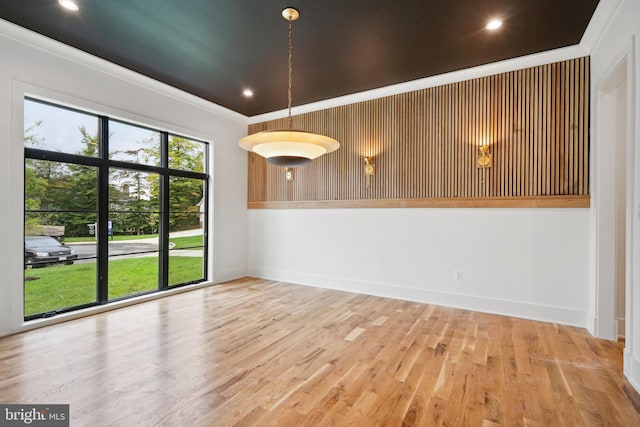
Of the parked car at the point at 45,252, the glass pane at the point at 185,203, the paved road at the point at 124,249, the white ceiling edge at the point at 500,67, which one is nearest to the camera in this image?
the white ceiling edge at the point at 500,67

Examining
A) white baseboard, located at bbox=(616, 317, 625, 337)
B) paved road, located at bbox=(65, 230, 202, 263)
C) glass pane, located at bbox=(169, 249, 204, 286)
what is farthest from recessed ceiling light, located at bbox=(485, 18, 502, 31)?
glass pane, located at bbox=(169, 249, 204, 286)

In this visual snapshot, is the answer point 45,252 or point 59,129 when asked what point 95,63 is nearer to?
point 59,129

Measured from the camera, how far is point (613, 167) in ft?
10.8

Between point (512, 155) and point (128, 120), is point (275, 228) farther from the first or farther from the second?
point (512, 155)

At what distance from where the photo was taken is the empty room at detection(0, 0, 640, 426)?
2402 mm

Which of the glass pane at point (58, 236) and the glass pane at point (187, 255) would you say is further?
the glass pane at point (187, 255)

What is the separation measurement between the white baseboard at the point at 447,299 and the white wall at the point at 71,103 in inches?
66.6

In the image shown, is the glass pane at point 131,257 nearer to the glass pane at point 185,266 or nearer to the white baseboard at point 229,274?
the glass pane at point 185,266

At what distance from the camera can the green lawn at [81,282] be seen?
12.0 feet

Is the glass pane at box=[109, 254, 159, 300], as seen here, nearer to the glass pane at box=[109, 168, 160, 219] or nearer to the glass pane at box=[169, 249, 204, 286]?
the glass pane at box=[169, 249, 204, 286]

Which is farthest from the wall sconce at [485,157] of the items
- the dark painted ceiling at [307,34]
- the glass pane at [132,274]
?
the glass pane at [132,274]

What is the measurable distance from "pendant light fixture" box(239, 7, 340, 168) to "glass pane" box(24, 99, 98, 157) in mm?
2552
